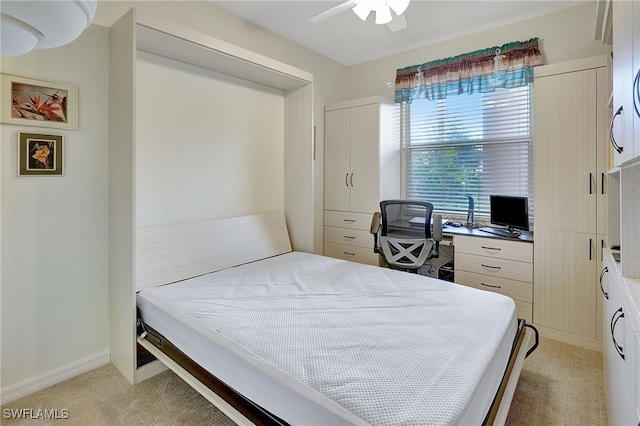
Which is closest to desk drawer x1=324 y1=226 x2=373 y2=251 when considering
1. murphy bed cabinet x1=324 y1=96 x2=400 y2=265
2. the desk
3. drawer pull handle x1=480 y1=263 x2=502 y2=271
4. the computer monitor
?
murphy bed cabinet x1=324 y1=96 x2=400 y2=265

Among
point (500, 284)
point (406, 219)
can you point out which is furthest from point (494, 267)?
point (406, 219)

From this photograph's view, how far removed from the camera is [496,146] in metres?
3.38

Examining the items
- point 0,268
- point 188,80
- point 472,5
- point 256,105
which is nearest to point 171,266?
point 0,268

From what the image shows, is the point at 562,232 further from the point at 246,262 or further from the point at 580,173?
the point at 246,262

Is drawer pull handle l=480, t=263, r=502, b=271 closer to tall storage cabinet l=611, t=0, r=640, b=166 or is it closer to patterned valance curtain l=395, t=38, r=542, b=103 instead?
tall storage cabinet l=611, t=0, r=640, b=166

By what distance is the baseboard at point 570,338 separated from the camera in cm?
253

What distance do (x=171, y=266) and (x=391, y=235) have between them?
73.5 inches

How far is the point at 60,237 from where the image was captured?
2.10 metres

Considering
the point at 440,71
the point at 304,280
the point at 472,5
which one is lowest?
the point at 304,280

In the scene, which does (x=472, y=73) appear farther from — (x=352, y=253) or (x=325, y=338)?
(x=325, y=338)

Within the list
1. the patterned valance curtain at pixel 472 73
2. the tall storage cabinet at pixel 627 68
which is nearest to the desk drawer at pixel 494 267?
the tall storage cabinet at pixel 627 68

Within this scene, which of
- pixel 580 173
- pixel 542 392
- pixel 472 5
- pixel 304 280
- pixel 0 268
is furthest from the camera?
pixel 472 5

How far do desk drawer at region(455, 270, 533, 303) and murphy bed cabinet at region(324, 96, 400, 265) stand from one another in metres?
0.97

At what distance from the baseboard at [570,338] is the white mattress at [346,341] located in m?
1.15
